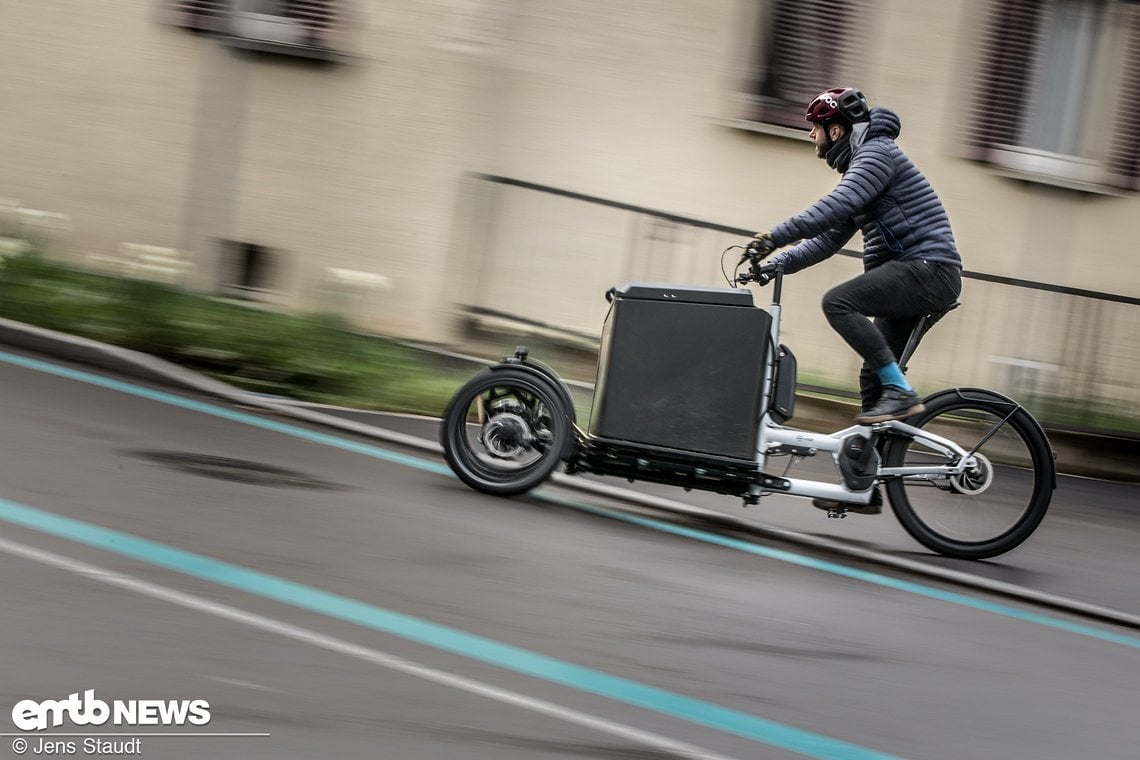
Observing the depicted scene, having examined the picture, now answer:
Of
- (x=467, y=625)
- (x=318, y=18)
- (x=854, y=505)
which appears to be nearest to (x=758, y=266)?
(x=854, y=505)

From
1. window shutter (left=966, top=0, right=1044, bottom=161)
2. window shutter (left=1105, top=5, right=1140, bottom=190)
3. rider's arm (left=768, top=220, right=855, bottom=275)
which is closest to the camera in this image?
rider's arm (left=768, top=220, right=855, bottom=275)

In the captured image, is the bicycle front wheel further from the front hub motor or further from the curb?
the front hub motor

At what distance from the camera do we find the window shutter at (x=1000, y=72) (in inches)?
528

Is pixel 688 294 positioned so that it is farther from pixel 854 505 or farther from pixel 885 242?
pixel 854 505

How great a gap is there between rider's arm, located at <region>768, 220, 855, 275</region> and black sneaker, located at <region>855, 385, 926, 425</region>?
74 cm

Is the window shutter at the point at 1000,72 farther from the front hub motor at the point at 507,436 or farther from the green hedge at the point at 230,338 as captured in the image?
the front hub motor at the point at 507,436

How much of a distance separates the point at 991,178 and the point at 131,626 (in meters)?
10.5

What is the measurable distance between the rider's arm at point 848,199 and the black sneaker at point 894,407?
840mm

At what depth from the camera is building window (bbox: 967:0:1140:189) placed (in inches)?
530

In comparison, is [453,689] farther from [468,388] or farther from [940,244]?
[940,244]

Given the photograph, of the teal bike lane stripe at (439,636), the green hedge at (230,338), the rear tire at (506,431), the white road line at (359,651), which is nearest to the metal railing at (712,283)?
the green hedge at (230,338)

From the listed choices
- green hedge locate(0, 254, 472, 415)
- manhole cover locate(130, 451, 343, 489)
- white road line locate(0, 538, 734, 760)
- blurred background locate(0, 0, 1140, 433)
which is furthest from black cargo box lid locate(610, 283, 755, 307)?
blurred background locate(0, 0, 1140, 433)

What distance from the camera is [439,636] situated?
16.5 ft

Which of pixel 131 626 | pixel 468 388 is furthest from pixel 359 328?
pixel 131 626
